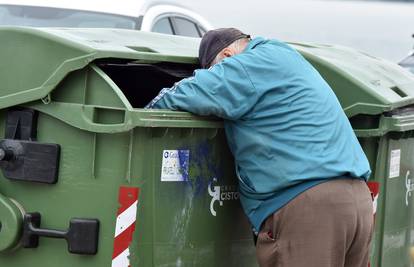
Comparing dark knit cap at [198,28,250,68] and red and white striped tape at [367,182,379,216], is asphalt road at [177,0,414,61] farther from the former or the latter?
dark knit cap at [198,28,250,68]

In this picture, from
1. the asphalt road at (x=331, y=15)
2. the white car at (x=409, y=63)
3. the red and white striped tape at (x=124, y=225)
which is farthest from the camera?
the asphalt road at (x=331, y=15)

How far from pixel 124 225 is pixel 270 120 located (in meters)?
0.75

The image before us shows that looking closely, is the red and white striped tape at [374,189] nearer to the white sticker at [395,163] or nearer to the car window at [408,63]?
the white sticker at [395,163]

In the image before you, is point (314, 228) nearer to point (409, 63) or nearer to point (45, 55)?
point (45, 55)

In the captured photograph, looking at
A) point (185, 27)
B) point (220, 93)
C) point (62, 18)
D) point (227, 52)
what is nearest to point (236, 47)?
point (227, 52)

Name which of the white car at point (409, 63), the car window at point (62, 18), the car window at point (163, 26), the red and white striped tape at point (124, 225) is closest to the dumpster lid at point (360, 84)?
the red and white striped tape at point (124, 225)

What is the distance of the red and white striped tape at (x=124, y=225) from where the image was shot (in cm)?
397

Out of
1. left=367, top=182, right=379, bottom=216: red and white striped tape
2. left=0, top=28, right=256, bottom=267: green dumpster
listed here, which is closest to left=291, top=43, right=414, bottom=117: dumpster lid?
left=367, top=182, right=379, bottom=216: red and white striped tape

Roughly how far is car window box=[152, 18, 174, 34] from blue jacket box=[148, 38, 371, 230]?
368cm

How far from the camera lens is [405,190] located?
525 cm

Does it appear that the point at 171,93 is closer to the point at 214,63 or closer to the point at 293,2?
the point at 214,63

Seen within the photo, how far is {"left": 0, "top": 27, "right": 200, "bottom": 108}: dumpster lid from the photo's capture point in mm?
4016

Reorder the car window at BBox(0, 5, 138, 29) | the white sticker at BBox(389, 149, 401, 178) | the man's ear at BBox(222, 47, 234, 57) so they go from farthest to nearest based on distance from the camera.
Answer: the car window at BBox(0, 5, 138, 29), the white sticker at BBox(389, 149, 401, 178), the man's ear at BBox(222, 47, 234, 57)

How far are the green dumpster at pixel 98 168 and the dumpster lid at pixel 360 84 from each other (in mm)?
819
